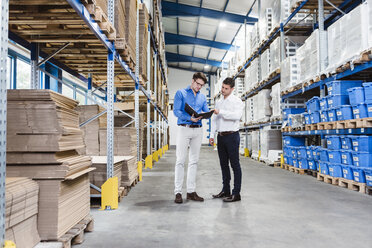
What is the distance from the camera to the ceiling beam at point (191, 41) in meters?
21.6

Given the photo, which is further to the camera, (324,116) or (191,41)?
(191,41)

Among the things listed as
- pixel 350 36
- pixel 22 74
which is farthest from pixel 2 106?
pixel 22 74

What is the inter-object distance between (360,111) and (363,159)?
798 millimetres

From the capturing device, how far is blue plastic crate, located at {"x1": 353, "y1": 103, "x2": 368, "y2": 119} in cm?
505

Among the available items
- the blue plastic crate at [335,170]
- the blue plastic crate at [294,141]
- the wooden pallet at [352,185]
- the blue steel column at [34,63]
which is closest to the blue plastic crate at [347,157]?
the blue plastic crate at [335,170]

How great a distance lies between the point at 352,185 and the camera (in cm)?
552

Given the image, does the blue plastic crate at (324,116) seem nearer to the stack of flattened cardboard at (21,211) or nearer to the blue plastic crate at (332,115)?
the blue plastic crate at (332,115)

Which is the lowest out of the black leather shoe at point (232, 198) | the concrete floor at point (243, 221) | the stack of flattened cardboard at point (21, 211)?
the concrete floor at point (243, 221)

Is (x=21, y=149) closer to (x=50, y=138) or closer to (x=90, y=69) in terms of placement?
(x=50, y=138)

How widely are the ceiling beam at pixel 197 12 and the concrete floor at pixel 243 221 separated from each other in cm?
1284

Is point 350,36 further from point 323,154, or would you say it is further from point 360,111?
point 323,154

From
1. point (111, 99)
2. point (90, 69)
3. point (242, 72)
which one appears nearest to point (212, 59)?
point (242, 72)

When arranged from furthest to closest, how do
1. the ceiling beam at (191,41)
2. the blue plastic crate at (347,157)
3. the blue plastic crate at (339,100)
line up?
the ceiling beam at (191,41) < the blue plastic crate at (339,100) < the blue plastic crate at (347,157)

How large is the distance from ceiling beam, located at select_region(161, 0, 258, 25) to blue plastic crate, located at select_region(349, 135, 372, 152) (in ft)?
39.7
